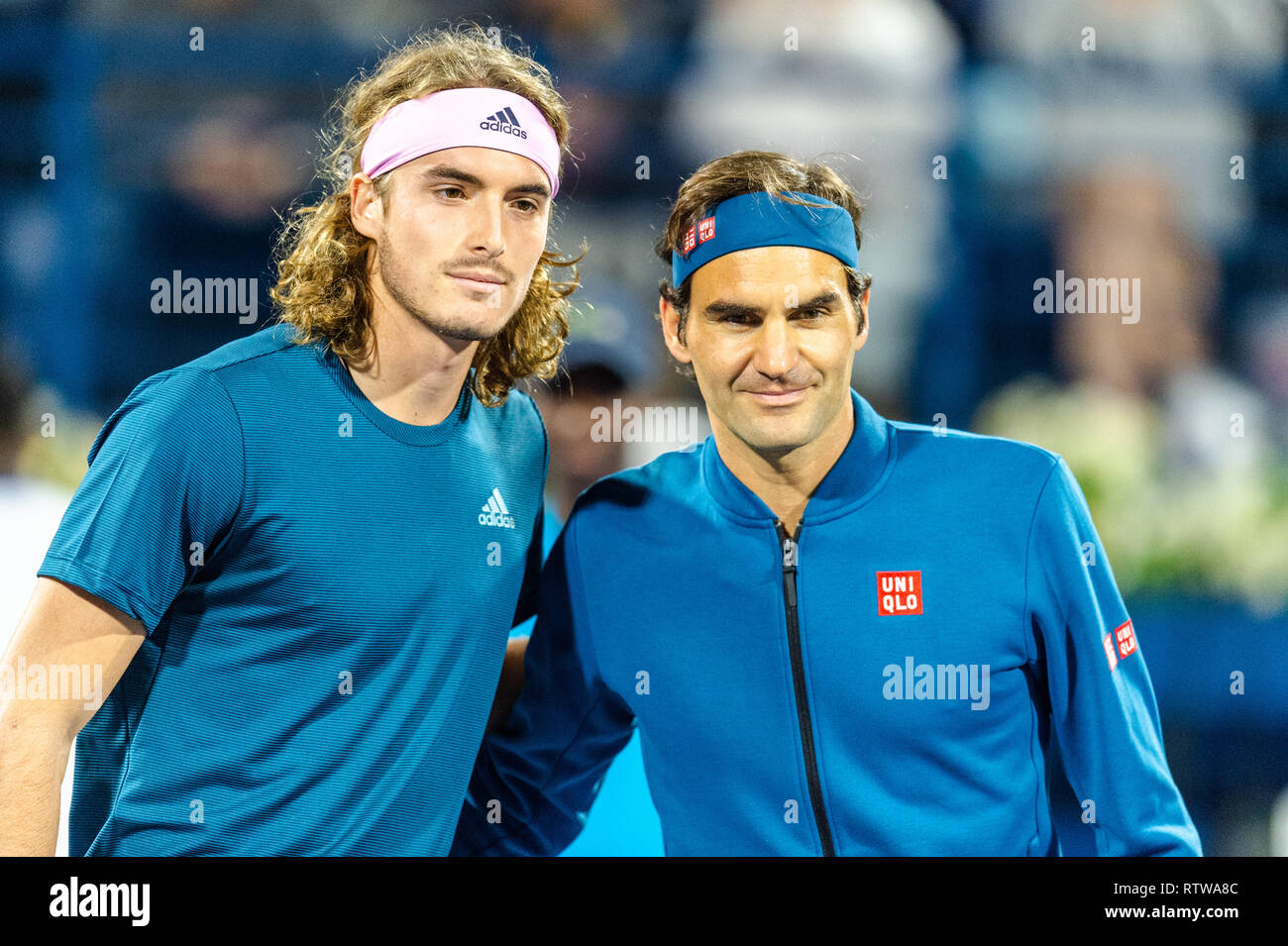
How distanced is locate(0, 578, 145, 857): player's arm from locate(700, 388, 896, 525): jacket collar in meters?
1.19

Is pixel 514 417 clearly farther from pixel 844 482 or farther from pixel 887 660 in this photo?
pixel 887 660

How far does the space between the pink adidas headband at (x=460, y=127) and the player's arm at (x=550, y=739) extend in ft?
2.74

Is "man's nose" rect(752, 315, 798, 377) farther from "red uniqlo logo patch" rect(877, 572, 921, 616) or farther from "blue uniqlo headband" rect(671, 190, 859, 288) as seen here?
"red uniqlo logo patch" rect(877, 572, 921, 616)

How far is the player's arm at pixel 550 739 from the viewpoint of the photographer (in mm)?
2535

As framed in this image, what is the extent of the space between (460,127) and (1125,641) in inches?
68.0

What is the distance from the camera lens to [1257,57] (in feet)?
16.2

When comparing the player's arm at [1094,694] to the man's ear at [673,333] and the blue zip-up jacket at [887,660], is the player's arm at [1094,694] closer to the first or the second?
the blue zip-up jacket at [887,660]

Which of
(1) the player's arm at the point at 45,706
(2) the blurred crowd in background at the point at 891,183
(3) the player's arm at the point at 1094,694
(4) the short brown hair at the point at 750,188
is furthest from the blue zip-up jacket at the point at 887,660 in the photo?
(2) the blurred crowd in background at the point at 891,183

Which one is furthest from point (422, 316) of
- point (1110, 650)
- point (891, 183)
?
Result: point (891, 183)

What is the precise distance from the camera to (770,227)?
2359 millimetres

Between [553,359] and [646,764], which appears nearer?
[646,764]
